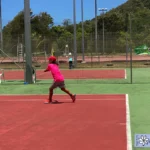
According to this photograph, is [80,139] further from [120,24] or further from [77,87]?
[120,24]

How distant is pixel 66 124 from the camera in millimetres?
7984

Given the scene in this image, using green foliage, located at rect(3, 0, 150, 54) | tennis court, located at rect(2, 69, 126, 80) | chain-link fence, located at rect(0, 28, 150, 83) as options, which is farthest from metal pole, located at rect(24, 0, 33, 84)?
chain-link fence, located at rect(0, 28, 150, 83)

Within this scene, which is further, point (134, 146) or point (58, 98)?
point (58, 98)

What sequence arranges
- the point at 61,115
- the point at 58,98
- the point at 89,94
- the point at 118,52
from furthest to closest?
the point at 118,52 < the point at 89,94 < the point at 58,98 < the point at 61,115

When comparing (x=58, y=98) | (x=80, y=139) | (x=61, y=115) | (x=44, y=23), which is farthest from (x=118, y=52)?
(x=44, y=23)

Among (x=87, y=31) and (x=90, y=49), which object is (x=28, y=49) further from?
(x=87, y=31)

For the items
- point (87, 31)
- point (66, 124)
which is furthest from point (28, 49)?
point (87, 31)

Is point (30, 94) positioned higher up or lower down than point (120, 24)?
lower down

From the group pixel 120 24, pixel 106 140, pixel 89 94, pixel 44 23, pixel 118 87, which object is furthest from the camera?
pixel 120 24

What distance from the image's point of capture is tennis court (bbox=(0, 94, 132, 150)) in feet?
20.7

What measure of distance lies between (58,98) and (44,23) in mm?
67574

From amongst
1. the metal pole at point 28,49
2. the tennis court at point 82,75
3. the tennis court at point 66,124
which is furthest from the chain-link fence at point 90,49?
the tennis court at point 66,124

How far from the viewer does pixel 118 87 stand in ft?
51.4

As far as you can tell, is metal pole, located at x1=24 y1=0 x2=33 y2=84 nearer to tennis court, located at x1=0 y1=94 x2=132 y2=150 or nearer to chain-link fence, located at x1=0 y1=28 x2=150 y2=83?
tennis court, located at x1=0 y1=94 x2=132 y2=150
